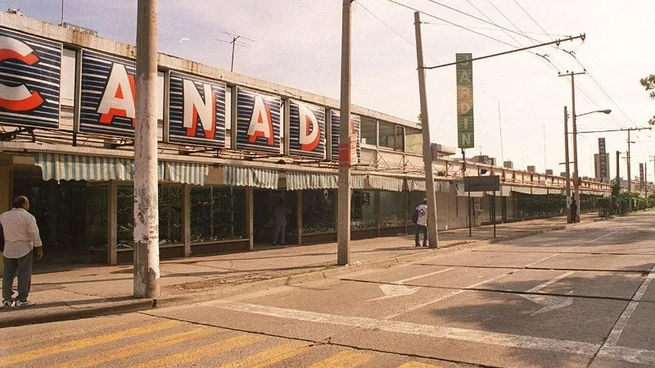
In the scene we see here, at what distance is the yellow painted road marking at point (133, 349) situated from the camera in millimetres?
5488

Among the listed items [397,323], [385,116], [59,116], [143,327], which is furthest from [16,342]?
[385,116]

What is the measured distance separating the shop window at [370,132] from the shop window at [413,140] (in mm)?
3332

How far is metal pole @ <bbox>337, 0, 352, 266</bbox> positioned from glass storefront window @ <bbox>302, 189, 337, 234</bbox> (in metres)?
6.56

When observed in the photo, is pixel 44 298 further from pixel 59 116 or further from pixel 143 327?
pixel 59 116

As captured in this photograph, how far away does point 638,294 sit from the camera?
8914 millimetres

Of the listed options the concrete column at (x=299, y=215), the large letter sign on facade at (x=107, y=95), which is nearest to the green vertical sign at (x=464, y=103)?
the concrete column at (x=299, y=215)

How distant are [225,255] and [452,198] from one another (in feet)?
58.2

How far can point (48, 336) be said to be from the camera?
6789 millimetres

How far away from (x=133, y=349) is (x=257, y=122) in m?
10.9

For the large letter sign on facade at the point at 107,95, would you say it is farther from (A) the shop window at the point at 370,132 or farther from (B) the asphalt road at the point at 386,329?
(A) the shop window at the point at 370,132

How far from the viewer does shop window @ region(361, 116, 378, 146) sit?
76.2 ft

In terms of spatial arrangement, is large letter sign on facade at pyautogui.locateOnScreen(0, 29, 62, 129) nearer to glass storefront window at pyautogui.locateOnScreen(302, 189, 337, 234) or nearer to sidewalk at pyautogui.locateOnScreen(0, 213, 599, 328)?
sidewalk at pyautogui.locateOnScreen(0, 213, 599, 328)

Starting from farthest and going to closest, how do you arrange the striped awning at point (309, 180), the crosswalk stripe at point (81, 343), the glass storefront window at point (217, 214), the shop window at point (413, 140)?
the shop window at point (413, 140), the striped awning at point (309, 180), the glass storefront window at point (217, 214), the crosswalk stripe at point (81, 343)

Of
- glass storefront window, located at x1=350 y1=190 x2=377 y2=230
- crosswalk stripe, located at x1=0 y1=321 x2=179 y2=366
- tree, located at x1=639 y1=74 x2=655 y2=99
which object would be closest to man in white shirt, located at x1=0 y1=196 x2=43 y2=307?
crosswalk stripe, located at x1=0 y1=321 x2=179 y2=366
